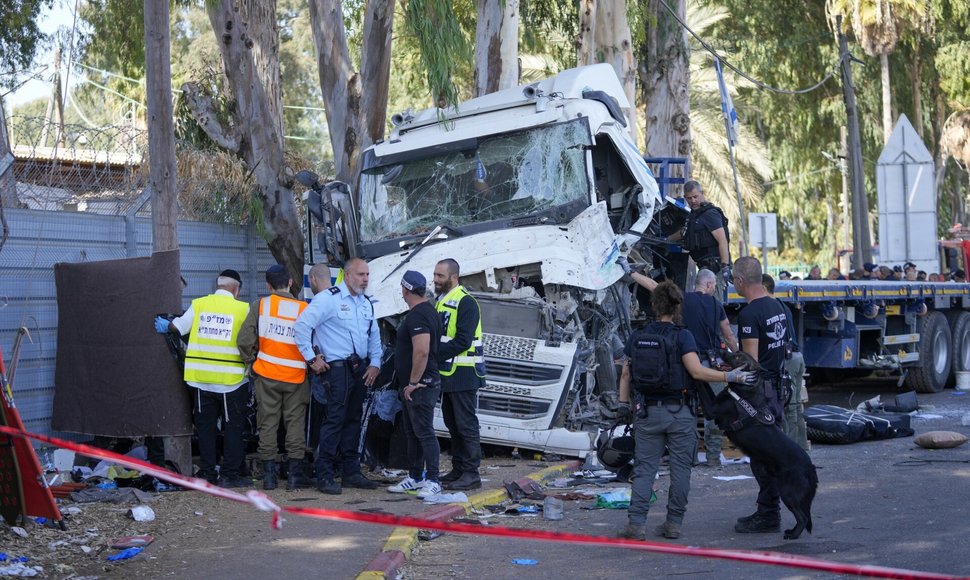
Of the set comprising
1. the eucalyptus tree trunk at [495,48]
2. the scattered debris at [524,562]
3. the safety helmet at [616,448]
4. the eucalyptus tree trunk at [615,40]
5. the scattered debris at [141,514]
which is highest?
the eucalyptus tree trunk at [615,40]

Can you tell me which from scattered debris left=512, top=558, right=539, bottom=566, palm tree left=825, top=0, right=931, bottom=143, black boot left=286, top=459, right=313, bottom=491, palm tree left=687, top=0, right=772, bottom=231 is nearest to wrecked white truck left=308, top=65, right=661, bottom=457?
black boot left=286, top=459, right=313, bottom=491

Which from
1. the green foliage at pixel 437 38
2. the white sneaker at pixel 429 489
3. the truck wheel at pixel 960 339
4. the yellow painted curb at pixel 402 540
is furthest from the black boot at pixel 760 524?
the truck wheel at pixel 960 339

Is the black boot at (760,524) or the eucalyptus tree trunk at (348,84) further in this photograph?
the eucalyptus tree trunk at (348,84)

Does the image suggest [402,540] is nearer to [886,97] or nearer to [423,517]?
[423,517]

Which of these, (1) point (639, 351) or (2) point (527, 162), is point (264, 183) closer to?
(2) point (527, 162)

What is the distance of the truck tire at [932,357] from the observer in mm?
16547

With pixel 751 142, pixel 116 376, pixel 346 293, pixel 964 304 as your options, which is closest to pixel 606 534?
pixel 346 293

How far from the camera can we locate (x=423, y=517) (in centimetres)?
770

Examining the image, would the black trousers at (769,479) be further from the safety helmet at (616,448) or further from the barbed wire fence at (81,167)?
the barbed wire fence at (81,167)

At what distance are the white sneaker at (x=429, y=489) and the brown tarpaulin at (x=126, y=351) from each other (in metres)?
1.88

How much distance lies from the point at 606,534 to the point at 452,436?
2.01 metres

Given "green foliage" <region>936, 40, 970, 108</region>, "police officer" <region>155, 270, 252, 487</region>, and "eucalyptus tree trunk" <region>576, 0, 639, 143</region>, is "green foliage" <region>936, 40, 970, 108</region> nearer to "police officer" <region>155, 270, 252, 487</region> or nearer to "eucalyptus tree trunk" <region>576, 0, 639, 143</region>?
"eucalyptus tree trunk" <region>576, 0, 639, 143</region>

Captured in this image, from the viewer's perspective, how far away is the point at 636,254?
445 inches

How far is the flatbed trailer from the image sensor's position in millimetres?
14461
